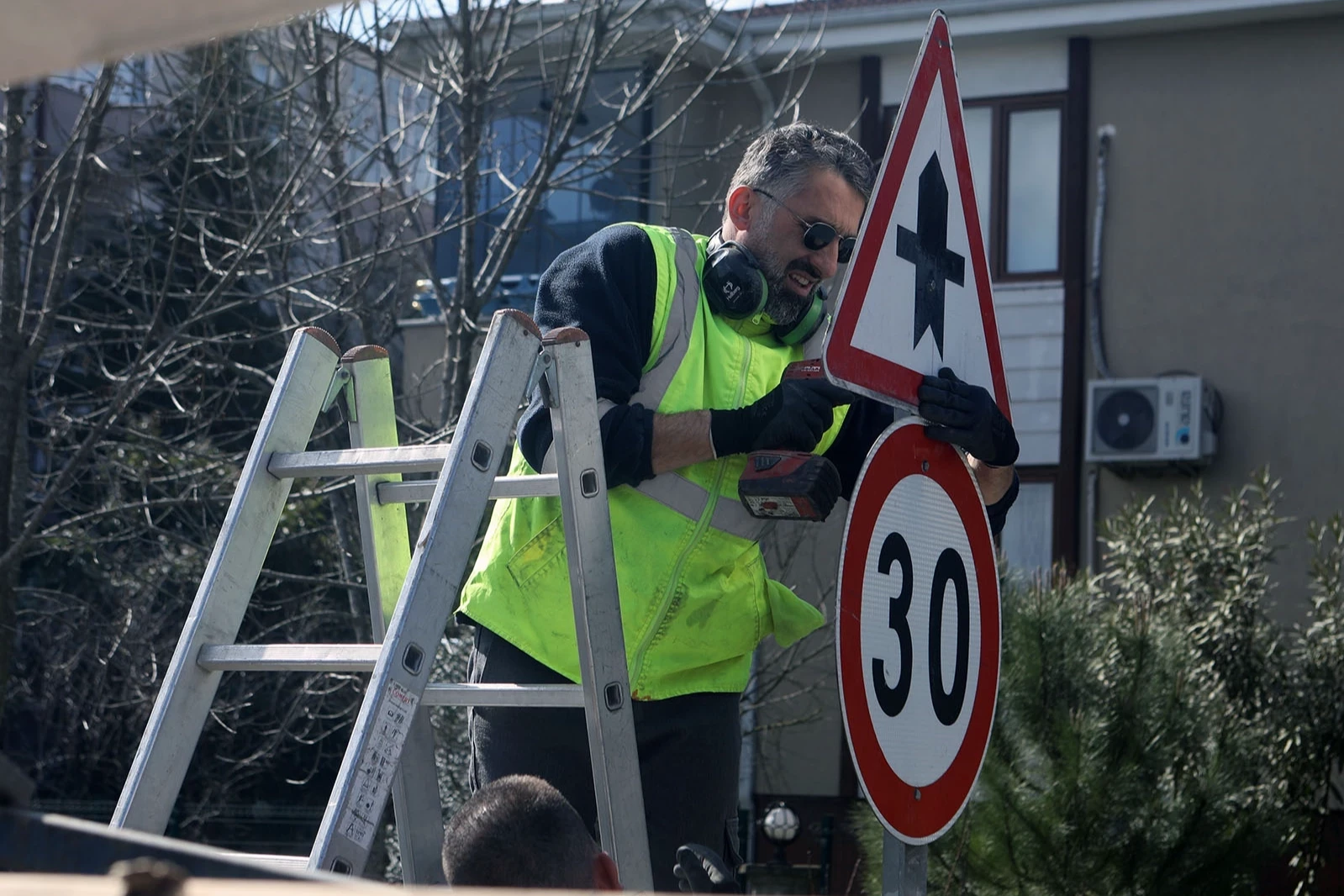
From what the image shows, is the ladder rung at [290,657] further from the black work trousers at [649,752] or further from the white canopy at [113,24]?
the white canopy at [113,24]

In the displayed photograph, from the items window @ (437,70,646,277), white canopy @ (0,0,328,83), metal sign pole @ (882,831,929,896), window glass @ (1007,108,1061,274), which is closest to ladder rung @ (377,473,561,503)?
metal sign pole @ (882,831,929,896)

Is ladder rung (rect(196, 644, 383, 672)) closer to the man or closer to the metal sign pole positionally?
the man

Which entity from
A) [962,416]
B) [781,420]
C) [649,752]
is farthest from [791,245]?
[649,752]

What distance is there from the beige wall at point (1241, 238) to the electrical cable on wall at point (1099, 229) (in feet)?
0.23

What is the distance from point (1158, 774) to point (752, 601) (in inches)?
171

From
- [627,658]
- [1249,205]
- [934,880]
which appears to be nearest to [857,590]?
[627,658]

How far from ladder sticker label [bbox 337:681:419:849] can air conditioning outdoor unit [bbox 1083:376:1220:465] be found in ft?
37.4

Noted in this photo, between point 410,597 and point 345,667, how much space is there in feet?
0.77

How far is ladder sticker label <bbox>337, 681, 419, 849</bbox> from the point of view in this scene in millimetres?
2680

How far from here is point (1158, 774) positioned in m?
7.35

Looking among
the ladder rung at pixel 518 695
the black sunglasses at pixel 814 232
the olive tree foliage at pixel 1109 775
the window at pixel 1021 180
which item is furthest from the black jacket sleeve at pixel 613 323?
the window at pixel 1021 180

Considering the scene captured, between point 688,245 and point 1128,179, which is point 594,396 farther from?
point 1128,179

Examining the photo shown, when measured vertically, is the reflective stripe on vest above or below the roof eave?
below

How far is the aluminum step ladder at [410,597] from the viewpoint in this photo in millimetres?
2832
